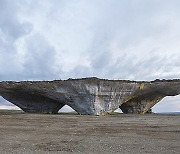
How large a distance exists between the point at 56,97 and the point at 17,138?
13.2 m

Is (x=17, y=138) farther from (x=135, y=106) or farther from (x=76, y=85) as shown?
(x=135, y=106)

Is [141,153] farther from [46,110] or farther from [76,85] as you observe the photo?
[46,110]

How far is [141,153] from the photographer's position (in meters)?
4.77

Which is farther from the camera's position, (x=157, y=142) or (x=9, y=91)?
(x=9, y=91)

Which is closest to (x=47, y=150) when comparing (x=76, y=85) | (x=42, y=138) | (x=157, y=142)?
(x=42, y=138)

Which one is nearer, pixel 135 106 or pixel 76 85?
pixel 76 85

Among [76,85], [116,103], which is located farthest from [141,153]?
[116,103]

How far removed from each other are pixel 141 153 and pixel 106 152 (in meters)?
0.63

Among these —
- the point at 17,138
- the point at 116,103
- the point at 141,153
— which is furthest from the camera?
the point at 116,103

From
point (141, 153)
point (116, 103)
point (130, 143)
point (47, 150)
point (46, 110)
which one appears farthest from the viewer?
point (46, 110)

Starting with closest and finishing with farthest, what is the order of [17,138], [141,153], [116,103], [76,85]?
[141,153] < [17,138] < [76,85] < [116,103]

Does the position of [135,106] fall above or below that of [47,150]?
above

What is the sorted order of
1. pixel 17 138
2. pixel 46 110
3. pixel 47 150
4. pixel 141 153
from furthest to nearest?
pixel 46 110
pixel 17 138
pixel 47 150
pixel 141 153

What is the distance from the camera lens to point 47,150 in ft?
16.8
